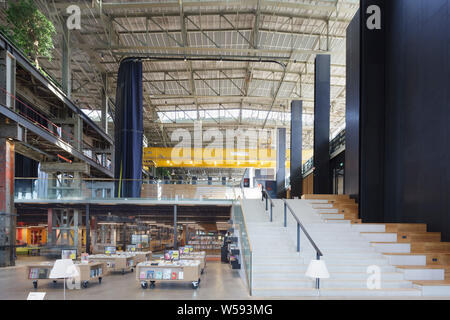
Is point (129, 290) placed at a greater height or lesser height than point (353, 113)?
lesser

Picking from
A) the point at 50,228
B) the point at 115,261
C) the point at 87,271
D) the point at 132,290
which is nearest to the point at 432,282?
the point at 132,290

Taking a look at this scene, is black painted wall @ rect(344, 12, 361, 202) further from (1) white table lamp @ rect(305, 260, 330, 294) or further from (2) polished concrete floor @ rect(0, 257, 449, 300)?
(1) white table lamp @ rect(305, 260, 330, 294)

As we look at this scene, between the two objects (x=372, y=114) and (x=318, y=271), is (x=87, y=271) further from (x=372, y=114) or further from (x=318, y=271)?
(x=372, y=114)

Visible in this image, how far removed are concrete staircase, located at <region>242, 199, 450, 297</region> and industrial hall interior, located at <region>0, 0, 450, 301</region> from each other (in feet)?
0.13

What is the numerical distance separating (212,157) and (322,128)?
13.4 m

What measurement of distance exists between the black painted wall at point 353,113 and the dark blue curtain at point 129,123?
32.4 feet

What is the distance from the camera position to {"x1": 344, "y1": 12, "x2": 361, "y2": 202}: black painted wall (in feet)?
42.9

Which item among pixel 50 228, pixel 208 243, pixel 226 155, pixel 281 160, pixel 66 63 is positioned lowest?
pixel 208 243

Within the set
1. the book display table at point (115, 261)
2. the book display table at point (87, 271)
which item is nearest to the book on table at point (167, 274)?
the book display table at point (87, 271)

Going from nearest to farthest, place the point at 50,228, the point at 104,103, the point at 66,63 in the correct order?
the point at 50,228, the point at 66,63, the point at 104,103

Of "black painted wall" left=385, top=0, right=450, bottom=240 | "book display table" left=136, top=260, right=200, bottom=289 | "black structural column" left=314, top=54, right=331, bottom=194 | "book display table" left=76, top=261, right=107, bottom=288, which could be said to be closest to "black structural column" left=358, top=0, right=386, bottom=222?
"black painted wall" left=385, top=0, right=450, bottom=240

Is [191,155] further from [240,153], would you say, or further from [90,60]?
[90,60]

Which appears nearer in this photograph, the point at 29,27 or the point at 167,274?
the point at 167,274

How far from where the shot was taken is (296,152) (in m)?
23.6
